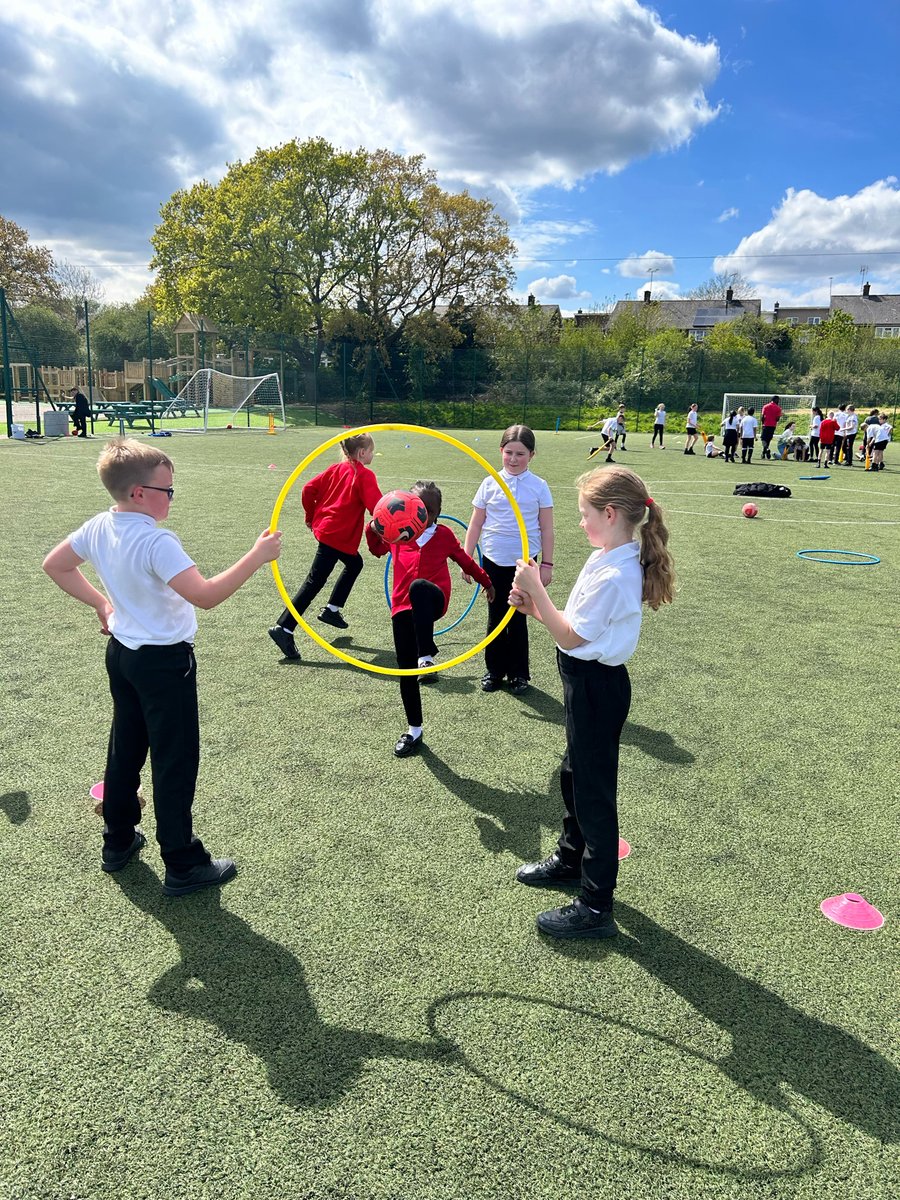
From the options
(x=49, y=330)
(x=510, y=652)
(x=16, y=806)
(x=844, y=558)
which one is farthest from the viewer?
(x=49, y=330)

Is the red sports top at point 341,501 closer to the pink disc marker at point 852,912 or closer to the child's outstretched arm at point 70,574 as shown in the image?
the child's outstretched arm at point 70,574

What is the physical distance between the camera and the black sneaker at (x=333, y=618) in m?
7.66

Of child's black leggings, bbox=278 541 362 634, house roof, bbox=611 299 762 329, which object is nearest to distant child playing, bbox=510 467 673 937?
child's black leggings, bbox=278 541 362 634

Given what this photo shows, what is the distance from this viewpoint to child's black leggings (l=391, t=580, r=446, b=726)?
491cm

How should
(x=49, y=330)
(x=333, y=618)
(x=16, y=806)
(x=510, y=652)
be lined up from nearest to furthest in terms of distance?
(x=16, y=806)
(x=510, y=652)
(x=333, y=618)
(x=49, y=330)

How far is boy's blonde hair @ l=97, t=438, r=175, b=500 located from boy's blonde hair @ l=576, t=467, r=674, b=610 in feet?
5.78

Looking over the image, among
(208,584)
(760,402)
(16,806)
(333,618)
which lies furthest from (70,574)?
(760,402)

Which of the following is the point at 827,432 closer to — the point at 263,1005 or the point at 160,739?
the point at 160,739

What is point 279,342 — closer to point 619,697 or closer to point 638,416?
point 638,416

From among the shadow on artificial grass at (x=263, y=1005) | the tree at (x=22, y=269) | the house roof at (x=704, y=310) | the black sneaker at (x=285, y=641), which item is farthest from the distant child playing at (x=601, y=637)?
the house roof at (x=704, y=310)

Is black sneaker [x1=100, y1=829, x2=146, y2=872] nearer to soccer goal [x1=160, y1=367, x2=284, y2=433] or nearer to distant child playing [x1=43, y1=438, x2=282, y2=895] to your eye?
distant child playing [x1=43, y1=438, x2=282, y2=895]

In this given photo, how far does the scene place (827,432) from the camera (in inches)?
1008

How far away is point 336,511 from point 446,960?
14.4 ft

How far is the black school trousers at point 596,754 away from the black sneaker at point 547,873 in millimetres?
346
